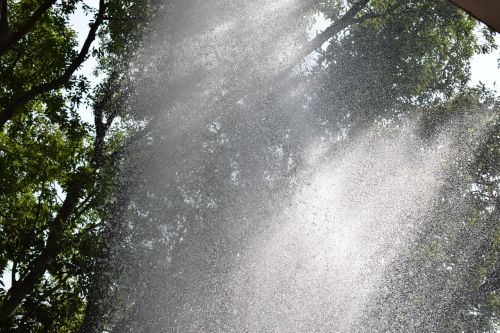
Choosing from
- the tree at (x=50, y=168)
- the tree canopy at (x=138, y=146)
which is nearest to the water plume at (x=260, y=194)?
the tree canopy at (x=138, y=146)

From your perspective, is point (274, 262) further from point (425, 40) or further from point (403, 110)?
point (425, 40)

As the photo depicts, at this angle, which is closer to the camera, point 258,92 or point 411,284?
point 411,284

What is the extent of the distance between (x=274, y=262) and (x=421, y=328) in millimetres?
3871

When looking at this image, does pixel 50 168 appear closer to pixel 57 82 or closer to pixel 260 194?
pixel 57 82

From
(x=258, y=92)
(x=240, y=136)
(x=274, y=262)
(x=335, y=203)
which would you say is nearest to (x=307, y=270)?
(x=274, y=262)

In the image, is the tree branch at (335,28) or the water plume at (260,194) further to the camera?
the tree branch at (335,28)

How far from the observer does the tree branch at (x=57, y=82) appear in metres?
7.64

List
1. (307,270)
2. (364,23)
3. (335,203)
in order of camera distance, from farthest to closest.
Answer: (364,23), (335,203), (307,270)

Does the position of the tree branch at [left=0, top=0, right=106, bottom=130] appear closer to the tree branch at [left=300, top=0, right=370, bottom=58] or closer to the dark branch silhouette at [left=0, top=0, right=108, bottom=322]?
the dark branch silhouette at [left=0, top=0, right=108, bottom=322]

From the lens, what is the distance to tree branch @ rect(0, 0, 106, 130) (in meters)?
7.64

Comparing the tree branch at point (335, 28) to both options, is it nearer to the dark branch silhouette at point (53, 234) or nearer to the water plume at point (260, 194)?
the water plume at point (260, 194)

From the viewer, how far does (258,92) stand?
12.5 metres

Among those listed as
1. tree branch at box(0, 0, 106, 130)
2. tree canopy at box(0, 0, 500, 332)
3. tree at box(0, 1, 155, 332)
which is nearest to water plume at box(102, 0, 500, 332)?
tree canopy at box(0, 0, 500, 332)

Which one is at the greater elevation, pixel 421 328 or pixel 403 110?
pixel 403 110
